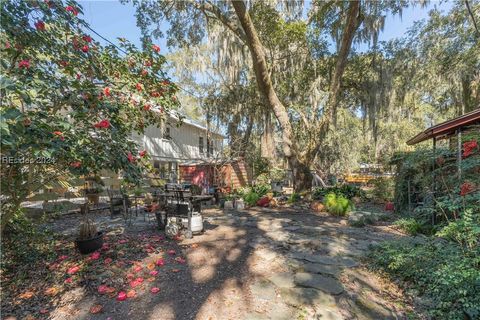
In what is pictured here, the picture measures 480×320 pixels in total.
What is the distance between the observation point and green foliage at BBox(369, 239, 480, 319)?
2561mm

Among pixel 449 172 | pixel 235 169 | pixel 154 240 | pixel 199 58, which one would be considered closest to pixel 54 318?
pixel 154 240

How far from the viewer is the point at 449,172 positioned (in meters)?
5.36

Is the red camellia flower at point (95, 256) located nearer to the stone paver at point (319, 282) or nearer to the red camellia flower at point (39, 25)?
the stone paver at point (319, 282)

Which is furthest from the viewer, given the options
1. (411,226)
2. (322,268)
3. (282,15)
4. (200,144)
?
(200,144)

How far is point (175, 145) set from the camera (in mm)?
15406

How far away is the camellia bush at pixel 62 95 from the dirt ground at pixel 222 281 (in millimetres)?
1216

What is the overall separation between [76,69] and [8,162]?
54.4 inches

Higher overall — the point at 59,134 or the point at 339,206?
the point at 59,134

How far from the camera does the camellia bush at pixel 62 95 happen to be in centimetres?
233

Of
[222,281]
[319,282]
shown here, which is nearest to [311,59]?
[319,282]

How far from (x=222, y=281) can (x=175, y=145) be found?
12.8 metres

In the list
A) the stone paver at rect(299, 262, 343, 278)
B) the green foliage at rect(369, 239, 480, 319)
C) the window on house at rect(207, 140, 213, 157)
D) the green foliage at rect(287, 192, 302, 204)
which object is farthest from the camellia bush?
the window on house at rect(207, 140, 213, 157)

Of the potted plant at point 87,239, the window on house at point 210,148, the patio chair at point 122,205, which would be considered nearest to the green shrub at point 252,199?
the patio chair at point 122,205

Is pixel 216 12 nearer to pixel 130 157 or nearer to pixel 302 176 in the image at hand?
pixel 302 176
